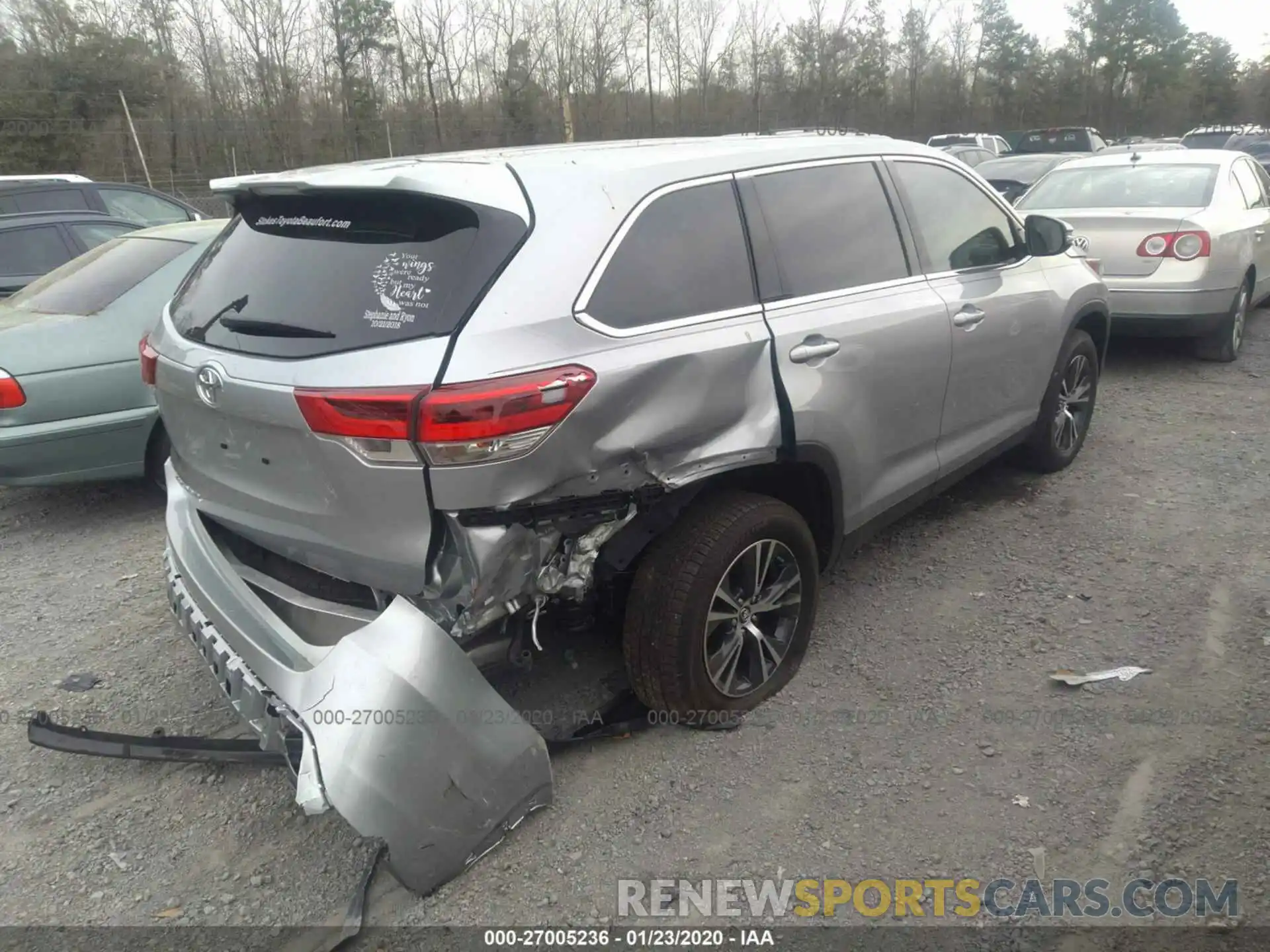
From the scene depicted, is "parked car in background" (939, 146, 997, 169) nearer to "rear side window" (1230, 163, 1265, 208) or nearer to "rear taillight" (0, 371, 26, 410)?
"rear side window" (1230, 163, 1265, 208)

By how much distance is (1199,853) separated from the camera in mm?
2559

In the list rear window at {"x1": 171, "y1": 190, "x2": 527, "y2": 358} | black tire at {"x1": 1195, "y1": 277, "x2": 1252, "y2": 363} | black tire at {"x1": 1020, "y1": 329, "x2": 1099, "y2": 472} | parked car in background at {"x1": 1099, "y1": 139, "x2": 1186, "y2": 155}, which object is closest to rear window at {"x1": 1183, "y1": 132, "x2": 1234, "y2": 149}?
parked car in background at {"x1": 1099, "y1": 139, "x2": 1186, "y2": 155}

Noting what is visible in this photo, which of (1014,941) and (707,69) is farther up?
(707,69)

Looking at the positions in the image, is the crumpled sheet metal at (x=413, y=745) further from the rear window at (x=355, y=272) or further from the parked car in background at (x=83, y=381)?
the parked car in background at (x=83, y=381)

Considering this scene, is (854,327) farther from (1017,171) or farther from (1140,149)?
(1140,149)

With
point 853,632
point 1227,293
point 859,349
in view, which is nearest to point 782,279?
point 859,349

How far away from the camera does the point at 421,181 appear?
8.32 ft

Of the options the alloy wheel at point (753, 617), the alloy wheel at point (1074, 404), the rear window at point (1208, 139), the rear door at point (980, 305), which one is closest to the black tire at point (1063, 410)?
the alloy wheel at point (1074, 404)

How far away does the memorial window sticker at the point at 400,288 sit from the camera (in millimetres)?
2459

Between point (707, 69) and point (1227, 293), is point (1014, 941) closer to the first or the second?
point (1227, 293)

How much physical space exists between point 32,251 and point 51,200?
3.14m

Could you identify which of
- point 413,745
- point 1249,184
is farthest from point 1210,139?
point 413,745

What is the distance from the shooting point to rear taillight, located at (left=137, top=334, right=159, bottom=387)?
3065 mm

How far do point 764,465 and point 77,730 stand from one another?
240 cm
